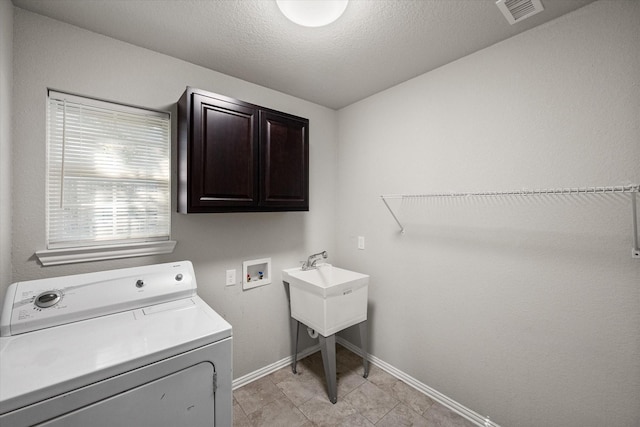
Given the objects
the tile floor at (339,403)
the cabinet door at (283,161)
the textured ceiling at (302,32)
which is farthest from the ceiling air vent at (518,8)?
the tile floor at (339,403)

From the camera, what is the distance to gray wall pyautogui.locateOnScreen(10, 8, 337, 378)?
55.7 inches

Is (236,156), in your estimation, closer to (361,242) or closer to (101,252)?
(101,252)

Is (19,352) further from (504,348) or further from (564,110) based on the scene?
(564,110)

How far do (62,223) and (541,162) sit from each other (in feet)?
8.99

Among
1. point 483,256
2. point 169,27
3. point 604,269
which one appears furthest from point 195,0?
point 604,269

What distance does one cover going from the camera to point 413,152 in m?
2.14

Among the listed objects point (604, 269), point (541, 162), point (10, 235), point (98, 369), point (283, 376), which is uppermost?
point (541, 162)

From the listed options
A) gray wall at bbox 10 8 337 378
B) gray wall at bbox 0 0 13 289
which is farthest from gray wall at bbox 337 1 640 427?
gray wall at bbox 0 0 13 289

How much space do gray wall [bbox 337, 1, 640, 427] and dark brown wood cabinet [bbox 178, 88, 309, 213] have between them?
2.78 feet

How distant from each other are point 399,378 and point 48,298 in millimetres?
2365

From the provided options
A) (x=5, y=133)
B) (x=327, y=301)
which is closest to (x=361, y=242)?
(x=327, y=301)

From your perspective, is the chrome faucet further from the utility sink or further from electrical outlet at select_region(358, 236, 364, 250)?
electrical outlet at select_region(358, 236, 364, 250)

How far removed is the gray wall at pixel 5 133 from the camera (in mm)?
1219

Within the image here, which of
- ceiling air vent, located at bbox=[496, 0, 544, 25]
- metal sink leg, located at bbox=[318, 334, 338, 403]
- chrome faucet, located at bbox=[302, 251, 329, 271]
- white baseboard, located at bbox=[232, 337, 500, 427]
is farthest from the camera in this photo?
chrome faucet, located at bbox=[302, 251, 329, 271]
